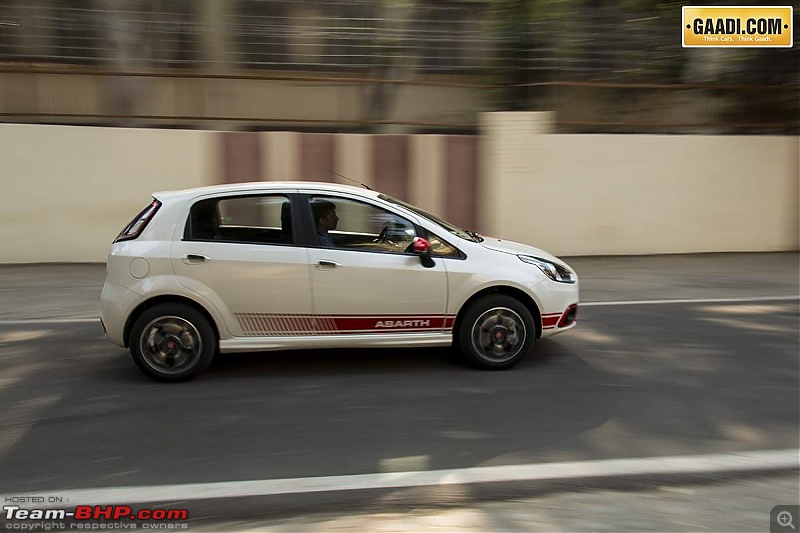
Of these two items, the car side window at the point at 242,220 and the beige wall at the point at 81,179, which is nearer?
the car side window at the point at 242,220

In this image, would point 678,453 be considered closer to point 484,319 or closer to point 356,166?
point 484,319

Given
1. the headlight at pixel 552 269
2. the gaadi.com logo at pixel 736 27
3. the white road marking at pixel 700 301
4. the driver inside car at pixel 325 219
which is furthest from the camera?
the gaadi.com logo at pixel 736 27

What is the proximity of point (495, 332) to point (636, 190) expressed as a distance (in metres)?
7.58

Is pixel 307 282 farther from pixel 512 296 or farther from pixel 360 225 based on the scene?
pixel 512 296

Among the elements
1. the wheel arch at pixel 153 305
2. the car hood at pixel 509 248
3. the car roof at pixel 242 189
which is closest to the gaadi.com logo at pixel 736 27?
the car hood at pixel 509 248

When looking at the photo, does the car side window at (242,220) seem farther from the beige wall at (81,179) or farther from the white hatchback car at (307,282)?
the beige wall at (81,179)

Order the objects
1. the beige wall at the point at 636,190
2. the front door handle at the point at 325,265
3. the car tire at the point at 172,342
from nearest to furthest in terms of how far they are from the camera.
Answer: the car tire at the point at 172,342
the front door handle at the point at 325,265
the beige wall at the point at 636,190

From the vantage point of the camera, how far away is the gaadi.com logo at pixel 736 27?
12531 millimetres

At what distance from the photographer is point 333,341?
5727 mm

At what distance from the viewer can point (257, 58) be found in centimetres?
1338

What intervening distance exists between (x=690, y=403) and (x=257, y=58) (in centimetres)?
1081

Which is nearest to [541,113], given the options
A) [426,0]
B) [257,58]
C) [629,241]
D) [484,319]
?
[629,241]

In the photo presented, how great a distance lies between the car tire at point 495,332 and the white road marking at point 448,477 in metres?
1.78

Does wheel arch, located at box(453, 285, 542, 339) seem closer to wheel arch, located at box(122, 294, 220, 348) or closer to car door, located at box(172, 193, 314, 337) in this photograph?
car door, located at box(172, 193, 314, 337)
